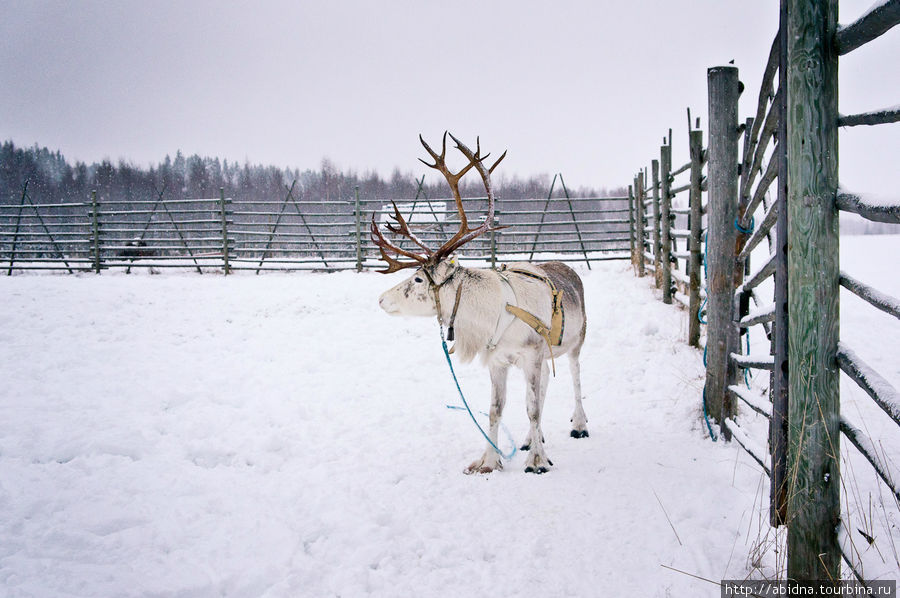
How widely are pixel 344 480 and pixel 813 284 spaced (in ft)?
8.54

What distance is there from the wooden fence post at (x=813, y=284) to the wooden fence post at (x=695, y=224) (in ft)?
12.1

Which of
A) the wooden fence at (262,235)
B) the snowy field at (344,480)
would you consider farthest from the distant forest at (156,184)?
the snowy field at (344,480)

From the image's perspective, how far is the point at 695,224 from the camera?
5.20 meters

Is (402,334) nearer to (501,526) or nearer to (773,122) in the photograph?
(501,526)

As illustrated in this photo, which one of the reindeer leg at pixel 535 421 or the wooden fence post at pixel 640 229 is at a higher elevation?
the wooden fence post at pixel 640 229

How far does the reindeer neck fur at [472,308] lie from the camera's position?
341 cm

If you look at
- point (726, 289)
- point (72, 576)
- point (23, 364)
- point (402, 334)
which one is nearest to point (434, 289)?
point (726, 289)

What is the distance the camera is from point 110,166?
4428cm

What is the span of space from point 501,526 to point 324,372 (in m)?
3.39

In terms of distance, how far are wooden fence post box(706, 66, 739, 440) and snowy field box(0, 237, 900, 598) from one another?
434mm

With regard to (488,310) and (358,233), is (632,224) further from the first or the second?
(488,310)

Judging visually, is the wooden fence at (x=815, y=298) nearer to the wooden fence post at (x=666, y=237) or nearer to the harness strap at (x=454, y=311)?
the harness strap at (x=454, y=311)

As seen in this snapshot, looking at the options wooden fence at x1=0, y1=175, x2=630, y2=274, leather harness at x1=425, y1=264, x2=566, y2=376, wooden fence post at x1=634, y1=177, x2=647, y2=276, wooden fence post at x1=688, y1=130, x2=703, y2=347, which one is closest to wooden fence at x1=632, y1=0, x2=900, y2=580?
leather harness at x1=425, y1=264, x2=566, y2=376

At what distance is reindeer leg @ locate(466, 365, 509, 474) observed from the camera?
3184 mm
